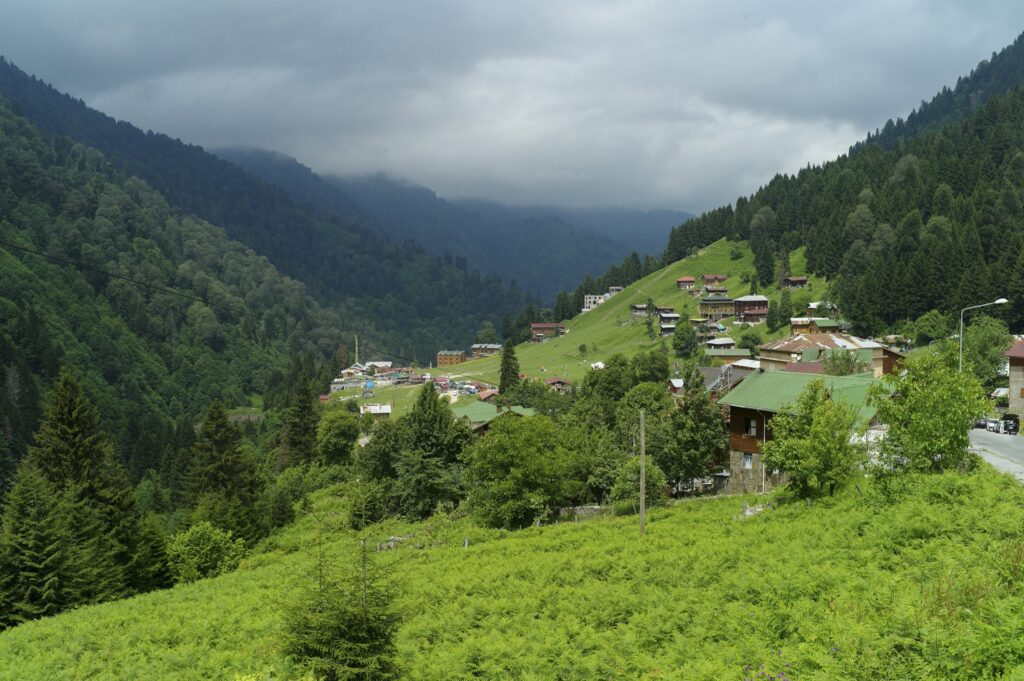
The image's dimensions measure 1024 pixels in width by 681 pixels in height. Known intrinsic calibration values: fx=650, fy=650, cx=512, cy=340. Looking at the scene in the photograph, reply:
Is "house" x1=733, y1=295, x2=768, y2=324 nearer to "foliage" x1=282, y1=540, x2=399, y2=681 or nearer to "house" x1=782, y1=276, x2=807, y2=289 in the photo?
"house" x1=782, y1=276, x2=807, y2=289

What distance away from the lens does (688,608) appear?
19.5 metres

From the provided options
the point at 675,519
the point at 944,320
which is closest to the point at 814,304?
the point at 944,320

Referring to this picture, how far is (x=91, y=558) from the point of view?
37.6 m

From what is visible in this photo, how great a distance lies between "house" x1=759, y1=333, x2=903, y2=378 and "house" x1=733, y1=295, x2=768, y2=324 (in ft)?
210

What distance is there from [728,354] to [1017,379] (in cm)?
7226

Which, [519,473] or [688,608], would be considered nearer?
[688,608]

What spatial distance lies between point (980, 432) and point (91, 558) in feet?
188

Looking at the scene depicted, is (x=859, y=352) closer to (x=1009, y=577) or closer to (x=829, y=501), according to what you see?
(x=829, y=501)

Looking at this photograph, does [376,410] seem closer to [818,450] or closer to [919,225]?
[818,450]

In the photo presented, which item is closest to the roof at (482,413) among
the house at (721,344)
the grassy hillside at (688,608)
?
the grassy hillside at (688,608)

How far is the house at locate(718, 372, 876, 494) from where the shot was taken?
146ft

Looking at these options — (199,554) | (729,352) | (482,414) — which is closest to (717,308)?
(729,352)

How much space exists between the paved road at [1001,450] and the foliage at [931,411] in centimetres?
424

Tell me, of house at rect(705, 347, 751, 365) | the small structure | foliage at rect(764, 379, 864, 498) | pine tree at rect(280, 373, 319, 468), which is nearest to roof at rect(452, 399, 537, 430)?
pine tree at rect(280, 373, 319, 468)
